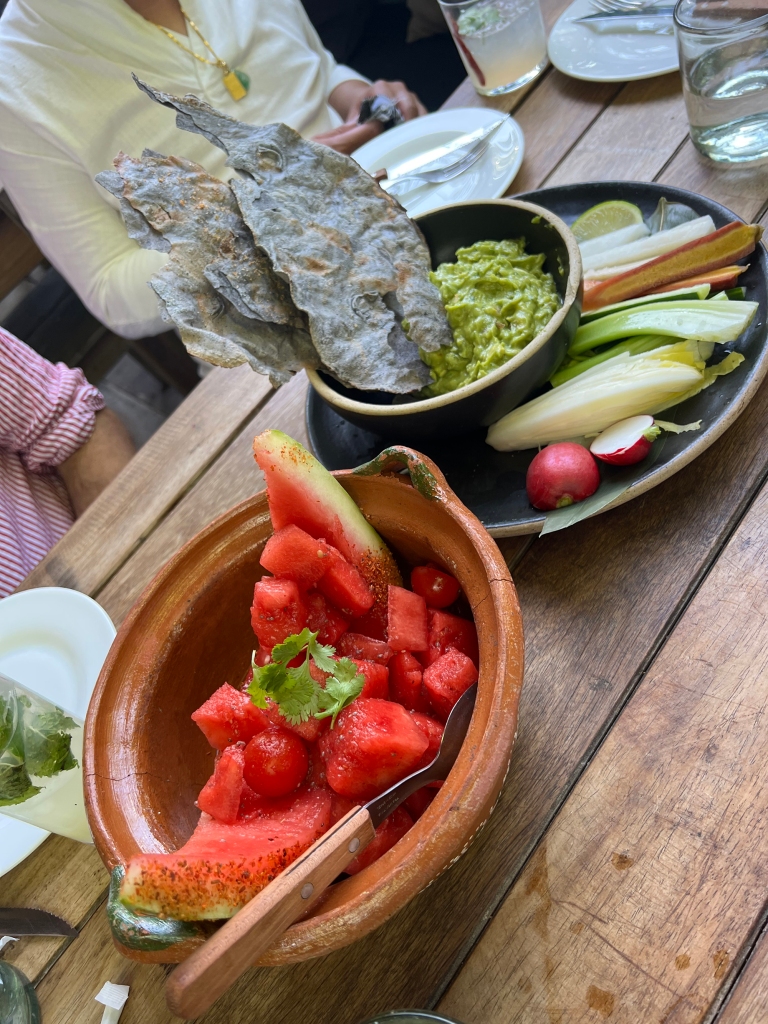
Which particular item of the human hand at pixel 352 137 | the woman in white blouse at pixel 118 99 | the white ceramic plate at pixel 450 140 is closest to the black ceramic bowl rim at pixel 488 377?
the white ceramic plate at pixel 450 140

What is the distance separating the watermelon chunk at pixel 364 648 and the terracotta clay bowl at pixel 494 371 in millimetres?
322

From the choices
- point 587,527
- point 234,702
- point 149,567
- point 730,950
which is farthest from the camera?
point 149,567

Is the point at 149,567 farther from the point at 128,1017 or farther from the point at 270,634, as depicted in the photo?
the point at 128,1017

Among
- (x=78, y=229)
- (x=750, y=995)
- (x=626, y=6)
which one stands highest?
(x=78, y=229)

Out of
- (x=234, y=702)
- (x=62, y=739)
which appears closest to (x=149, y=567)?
(x=62, y=739)

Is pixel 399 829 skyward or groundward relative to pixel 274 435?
groundward

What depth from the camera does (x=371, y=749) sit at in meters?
0.69

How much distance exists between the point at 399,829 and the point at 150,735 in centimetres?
31

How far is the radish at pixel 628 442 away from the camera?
36.9 inches

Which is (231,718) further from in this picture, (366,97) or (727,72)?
(366,97)

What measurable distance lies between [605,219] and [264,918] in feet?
3.82

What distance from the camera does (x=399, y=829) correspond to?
717 millimetres

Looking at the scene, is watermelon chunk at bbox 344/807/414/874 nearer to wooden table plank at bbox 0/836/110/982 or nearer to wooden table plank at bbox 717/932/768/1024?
wooden table plank at bbox 717/932/768/1024

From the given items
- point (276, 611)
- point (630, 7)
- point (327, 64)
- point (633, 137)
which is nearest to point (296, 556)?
point (276, 611)
